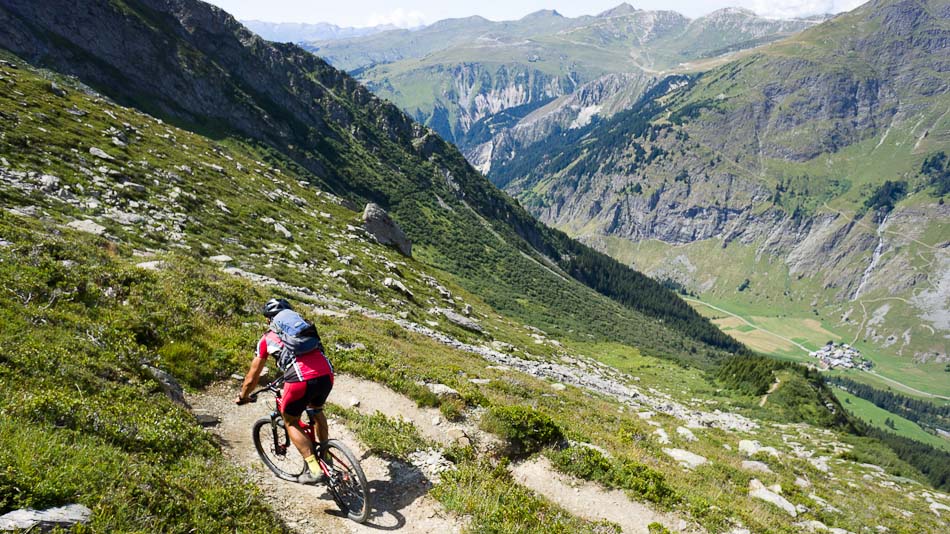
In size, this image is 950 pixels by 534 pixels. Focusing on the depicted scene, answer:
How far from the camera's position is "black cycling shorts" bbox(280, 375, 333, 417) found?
8555 mm

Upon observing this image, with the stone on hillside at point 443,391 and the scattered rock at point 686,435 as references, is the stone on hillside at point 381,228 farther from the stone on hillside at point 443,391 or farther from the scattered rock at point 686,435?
the stone on hillside at point 443,391

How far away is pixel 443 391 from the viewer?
15.4 meters

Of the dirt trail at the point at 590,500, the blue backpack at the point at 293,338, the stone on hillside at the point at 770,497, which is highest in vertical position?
the blue backpack at the point at 293,338

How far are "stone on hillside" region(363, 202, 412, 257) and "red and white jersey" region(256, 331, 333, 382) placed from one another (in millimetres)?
59060

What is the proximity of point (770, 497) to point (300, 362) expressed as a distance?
726 inches

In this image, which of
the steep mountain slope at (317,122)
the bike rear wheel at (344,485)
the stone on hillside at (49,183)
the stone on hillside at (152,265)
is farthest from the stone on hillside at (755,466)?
the steep mountain slope at (317,122)

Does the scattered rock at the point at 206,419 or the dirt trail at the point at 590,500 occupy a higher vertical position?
the scattered rock at the point at 206,419

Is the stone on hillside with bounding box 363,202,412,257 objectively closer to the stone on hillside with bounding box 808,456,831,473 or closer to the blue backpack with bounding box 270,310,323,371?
the stone on hillside with bounding box 808,456,831,473

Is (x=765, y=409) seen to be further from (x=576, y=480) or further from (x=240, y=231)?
(x=240, y=231)

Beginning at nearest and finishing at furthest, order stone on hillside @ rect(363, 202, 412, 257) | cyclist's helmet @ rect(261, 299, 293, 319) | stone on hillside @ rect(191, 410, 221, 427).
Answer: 1. cyclist's helmet @ rect(261, 299, 293, 319)
2. stone on hillside @ rect(191, 410, 221, 427)
3. stone on hillside @ rect(363, 202, 412, 257)

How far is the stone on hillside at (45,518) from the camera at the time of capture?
4867 mm

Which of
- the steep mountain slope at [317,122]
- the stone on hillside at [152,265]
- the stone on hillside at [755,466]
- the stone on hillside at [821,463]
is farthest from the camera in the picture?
the steep mountain slope at [317,122]

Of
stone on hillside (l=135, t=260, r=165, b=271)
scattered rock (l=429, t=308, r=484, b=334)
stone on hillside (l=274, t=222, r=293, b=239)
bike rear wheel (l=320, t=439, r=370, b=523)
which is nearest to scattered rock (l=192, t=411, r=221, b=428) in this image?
bike rear wheel (l=320, t=439, r=370, b=523)

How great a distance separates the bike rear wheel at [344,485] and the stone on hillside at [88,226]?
25.0 m
